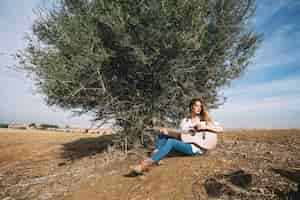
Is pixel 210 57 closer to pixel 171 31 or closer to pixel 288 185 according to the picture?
pixel 171 31

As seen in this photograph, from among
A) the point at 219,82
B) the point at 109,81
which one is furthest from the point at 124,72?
the point at 219,82

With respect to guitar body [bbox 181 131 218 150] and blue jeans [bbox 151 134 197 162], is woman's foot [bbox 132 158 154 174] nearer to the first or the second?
blue jeans [bbox 151 134 197 162]

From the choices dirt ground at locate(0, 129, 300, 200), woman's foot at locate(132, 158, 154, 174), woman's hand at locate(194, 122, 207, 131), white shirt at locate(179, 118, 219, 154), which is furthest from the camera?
white shirt at locate(179, 118, 219, 154)

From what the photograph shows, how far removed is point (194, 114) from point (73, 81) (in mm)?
3437

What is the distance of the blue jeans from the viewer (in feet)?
16.4

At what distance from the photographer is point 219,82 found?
820 cm

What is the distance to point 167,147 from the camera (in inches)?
199

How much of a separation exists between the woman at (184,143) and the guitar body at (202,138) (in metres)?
0.10

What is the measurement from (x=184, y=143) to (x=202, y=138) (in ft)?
1.30

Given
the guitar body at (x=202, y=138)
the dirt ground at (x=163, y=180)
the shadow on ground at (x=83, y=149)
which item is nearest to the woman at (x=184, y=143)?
the guitar body at (x=202, y=138)

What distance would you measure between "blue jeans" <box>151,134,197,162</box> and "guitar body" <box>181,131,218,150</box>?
Answer: 13cm

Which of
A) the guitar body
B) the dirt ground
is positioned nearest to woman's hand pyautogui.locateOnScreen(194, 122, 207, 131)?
the guitar body

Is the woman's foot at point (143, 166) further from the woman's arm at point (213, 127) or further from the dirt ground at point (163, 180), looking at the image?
the woman's arm at point (213, 127)

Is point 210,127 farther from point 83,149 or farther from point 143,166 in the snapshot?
point 83,149
